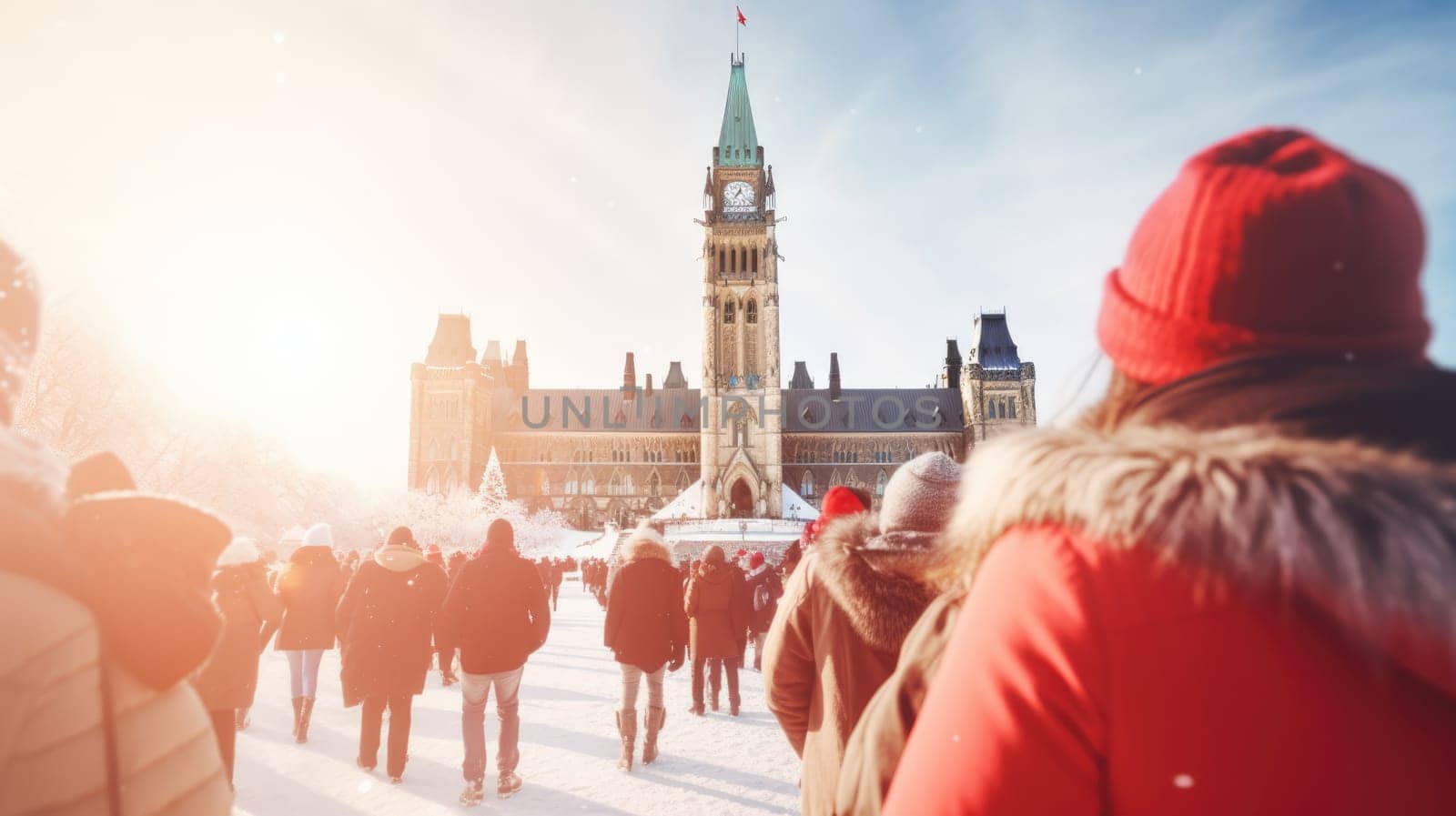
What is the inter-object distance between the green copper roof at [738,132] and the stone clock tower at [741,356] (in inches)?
81.0

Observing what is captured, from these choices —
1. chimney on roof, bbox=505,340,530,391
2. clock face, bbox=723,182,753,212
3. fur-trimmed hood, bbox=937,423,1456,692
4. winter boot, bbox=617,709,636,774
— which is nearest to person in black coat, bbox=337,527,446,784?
winter boot, bbox=617,709,636,774

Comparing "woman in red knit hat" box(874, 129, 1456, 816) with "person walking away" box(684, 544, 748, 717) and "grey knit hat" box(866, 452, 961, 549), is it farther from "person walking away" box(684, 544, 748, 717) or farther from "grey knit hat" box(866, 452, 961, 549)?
"person walking away" box(684, 544, 748, 717)

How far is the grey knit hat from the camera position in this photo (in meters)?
2.54

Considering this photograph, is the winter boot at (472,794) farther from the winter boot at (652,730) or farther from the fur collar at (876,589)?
the fur collar at (876,589)

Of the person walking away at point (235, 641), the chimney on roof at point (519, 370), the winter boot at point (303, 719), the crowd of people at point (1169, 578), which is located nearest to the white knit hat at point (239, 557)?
the person walking away at point (235, 641)

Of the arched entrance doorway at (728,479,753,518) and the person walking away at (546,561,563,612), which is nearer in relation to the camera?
the person walking away at (546,561,563,612)

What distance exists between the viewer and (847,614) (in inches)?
108

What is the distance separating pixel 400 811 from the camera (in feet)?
17.0

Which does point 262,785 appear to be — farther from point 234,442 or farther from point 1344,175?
point 234,442

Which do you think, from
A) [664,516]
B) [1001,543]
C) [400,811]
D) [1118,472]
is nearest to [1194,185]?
[1118,472]

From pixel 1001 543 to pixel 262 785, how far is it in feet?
21.7

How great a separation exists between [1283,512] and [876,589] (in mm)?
1876

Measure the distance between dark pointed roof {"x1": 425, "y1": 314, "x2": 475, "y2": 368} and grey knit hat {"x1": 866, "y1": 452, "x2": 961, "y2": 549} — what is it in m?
61.0

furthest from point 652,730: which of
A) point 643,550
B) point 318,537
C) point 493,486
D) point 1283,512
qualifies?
point 493,486
